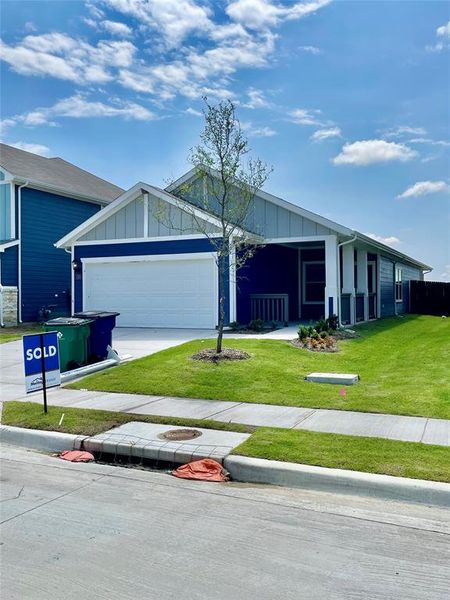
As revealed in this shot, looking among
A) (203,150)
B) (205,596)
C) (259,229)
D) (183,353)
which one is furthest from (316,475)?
(259,229)

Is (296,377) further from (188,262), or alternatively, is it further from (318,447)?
(188,262)

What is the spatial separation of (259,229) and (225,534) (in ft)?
44.7

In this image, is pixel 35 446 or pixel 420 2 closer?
pixel 35 446

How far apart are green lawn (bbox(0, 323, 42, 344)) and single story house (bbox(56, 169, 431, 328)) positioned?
1743 mm

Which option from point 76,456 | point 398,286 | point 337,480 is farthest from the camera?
point 398,286

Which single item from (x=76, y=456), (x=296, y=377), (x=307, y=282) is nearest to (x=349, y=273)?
(x=307, y=282)

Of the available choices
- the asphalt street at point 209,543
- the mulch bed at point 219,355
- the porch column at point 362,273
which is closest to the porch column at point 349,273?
the porch column at point 362,273

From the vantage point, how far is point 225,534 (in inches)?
155

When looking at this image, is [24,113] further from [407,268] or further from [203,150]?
[407,268]

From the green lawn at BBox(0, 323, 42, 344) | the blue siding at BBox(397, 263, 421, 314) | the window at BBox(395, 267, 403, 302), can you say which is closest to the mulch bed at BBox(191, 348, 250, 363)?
the green lawn at BBox(0, 323, 42, 344)

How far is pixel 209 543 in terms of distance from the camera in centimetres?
379

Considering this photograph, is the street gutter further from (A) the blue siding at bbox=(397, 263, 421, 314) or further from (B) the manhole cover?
(A) the blue siding at bbox=(397, 263, 421, 314)

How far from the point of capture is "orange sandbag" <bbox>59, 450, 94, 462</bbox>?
6008 mm

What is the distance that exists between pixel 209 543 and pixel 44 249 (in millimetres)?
20457
